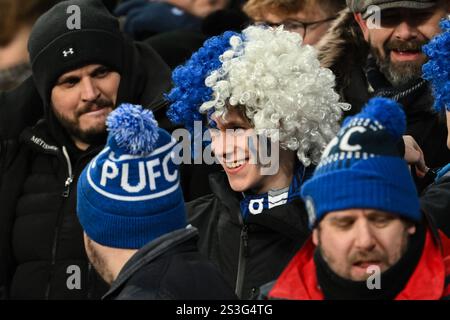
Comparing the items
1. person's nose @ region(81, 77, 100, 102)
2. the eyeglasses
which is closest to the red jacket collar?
person's nose @ region(81, 77, 100, 102)

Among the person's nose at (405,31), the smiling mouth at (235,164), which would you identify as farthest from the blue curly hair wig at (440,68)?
the smiling mouth at (235,164)

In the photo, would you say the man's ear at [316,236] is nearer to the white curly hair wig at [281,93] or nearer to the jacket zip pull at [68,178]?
the white curly hair wig at [281,93]

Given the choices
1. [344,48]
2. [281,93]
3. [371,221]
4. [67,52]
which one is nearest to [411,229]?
[371,221]

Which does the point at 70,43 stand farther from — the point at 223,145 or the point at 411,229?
the point at 411,229

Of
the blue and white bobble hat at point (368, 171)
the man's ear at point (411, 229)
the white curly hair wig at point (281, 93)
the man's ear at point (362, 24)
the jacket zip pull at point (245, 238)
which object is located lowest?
the jacket zip pull at point (245, 238)

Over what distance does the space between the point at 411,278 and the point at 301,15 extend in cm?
285

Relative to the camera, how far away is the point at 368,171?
4.49 m

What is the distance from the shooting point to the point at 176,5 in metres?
8.38

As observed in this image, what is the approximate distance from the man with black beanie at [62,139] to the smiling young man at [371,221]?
2.03 metres

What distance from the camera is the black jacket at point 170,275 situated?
14.8 ft

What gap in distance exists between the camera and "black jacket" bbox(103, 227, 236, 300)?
14.8ft

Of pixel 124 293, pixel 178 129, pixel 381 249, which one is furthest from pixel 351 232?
pixel 178 129

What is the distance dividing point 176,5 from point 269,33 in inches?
99.5
